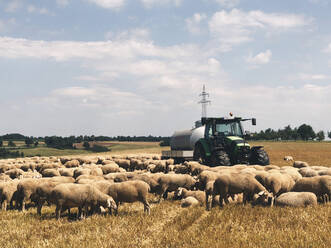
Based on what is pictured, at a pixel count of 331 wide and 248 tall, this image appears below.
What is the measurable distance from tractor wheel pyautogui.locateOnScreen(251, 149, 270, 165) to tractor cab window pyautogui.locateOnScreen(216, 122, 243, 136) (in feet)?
7.15

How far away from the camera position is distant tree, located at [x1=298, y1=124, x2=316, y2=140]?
511ft

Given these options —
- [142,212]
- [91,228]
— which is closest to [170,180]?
[142,212]

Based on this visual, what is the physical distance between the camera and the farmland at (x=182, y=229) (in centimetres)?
736

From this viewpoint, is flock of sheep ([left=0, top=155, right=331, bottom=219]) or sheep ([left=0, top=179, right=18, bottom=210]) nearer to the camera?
flock of sheep ([left=0, top=155, right=331, bottom=219])

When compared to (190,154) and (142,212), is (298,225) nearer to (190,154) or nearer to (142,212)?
(142,212)

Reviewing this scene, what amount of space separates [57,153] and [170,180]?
238 ft

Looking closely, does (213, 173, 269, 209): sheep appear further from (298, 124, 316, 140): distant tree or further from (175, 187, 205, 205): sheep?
(298, 124, 316, 140): distant tree

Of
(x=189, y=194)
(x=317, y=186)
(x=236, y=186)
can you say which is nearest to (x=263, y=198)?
(x=236, y=186)

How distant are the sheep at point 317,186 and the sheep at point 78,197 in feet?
22.4

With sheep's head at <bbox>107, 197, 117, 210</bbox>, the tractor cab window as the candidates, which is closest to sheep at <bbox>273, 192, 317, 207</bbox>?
sheep's head at <bbox>107, 197, 117, 210</bbox>

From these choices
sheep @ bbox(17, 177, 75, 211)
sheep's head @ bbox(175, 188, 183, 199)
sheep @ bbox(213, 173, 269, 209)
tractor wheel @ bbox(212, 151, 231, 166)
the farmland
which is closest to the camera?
the farmland

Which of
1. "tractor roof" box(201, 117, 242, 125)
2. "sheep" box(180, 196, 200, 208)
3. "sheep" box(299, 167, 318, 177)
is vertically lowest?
"sheep" box(180, 196, 200, 208)

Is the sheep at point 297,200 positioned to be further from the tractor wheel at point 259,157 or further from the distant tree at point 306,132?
the distant tree at point 306,132

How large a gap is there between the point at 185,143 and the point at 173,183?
48.7 feet
